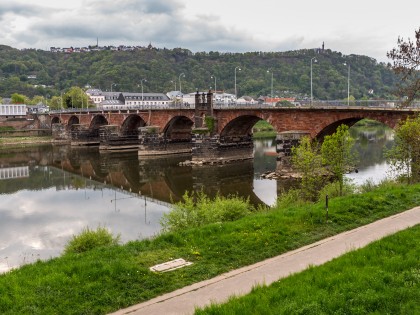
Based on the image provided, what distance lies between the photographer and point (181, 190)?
3962 centimetres

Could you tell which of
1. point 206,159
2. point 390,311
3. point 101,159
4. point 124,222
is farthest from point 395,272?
point 101,159

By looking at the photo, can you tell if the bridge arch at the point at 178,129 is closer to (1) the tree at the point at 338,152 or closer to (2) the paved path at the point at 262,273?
(1) the tree at the point at 338,152

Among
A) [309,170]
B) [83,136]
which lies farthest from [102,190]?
[83,136]

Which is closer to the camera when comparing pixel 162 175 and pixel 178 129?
pixel 162 175

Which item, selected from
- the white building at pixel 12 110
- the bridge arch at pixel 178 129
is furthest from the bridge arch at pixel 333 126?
the white building at pixel 12 110

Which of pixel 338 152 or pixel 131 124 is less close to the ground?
pixel 131 124

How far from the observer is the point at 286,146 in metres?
43.9

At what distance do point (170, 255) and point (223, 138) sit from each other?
43.5 meters

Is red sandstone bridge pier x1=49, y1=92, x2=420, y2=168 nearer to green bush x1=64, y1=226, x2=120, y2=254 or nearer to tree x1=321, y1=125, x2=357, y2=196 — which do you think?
tree x1=321, y1=125, x2=357, y2=196

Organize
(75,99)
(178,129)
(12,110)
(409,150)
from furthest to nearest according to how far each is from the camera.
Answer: (75,99) < (12,110) < (178,129) < (409,150)

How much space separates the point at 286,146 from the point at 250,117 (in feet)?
39.9

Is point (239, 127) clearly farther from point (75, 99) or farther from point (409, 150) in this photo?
point (75, 99)

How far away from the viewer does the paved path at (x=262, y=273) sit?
9.55 metres

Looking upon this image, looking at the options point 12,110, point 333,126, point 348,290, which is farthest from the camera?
point 12,110
